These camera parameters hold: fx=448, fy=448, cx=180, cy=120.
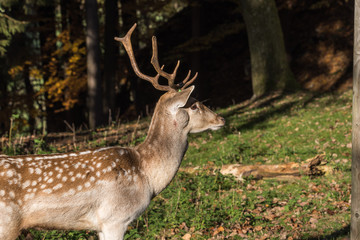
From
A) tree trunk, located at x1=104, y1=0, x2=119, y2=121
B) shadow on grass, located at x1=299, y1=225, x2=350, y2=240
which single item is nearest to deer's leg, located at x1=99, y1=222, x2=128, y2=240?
shadow on grass, located at x1=299, y1=225, x2=350, y2=240

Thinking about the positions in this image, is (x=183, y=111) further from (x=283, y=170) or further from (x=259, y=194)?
(x=283, y=170)

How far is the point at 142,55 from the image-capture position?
26562 millimetres

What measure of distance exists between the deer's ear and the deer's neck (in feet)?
0.48

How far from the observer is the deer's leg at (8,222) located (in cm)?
418

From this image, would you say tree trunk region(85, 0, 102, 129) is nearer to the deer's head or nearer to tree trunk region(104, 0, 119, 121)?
tree trunk region(104, 0, 119, 121)

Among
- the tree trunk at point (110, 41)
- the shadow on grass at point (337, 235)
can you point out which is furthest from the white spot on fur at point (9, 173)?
the tree trunk at point (110, 41)

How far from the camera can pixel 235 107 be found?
1528 centimetres

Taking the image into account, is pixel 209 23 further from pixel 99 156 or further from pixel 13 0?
pixel 99 156

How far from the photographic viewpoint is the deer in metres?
4.33

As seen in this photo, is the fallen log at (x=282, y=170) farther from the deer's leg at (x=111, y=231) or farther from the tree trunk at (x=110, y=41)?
the tree trunk at (x=110, y=41)

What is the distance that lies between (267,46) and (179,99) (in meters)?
10.8

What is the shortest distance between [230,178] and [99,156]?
3.67 metres

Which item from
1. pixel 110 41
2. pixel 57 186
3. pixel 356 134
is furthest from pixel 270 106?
pixel 57 186

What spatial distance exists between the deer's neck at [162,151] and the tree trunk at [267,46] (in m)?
10.7
